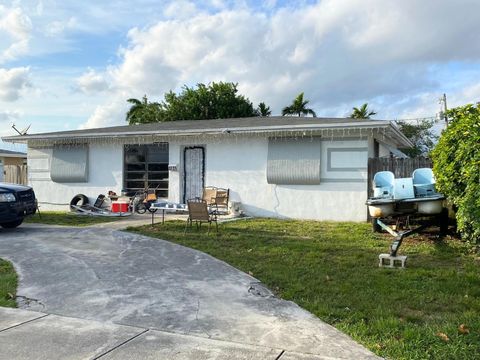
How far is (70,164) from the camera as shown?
16.7 m

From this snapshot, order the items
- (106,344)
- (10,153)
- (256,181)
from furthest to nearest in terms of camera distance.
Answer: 1. (10,153)
2. (256,181)
3. (106,344)

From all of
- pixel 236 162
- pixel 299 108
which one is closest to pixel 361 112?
pixel 299 108

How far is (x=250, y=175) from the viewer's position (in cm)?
1418

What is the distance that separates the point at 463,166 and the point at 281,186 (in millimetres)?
7232

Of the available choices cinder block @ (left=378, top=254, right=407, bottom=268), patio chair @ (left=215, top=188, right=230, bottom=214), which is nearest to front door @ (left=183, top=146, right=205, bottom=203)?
patio chair @ (left=215, top=188, right=230, bottom=214)

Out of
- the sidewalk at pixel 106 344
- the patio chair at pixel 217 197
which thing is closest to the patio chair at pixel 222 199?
the patio chair at pixel 217 197

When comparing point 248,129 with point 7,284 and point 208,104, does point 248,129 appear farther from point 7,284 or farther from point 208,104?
point 208,104

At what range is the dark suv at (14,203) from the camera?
10273mm

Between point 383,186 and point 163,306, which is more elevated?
point 383,186

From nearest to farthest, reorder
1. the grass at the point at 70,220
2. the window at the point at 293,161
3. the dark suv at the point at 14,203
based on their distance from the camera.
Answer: the dark suv at the point at 14,203 < the grass at the point at 70,220 < the window at the point at 293,161

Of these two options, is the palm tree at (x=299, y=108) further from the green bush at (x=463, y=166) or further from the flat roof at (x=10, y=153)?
the green bush at (x=463, y=166)

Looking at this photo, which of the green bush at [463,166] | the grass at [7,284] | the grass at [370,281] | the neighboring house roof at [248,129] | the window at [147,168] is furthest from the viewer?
the window at [147,168]

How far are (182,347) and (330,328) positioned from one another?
1.50 meters

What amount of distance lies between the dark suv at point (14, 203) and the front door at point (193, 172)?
5375 mm
